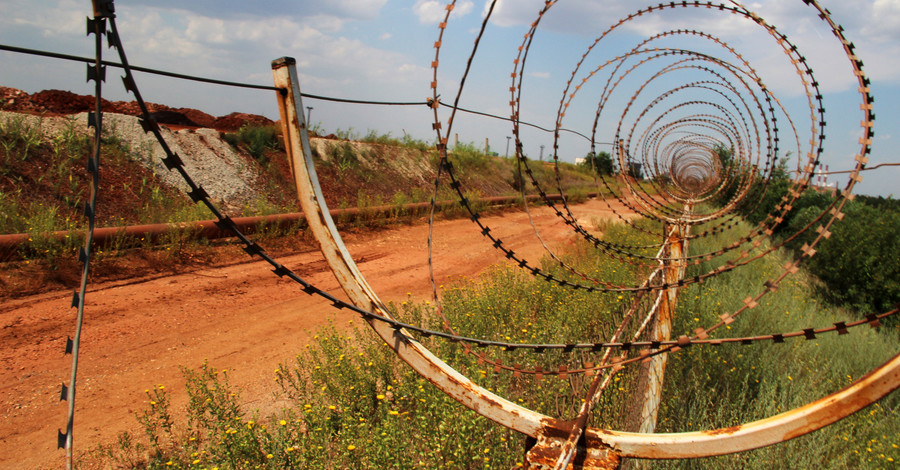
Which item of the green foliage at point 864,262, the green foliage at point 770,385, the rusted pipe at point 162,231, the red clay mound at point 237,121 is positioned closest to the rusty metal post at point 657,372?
the green foliage at point 770,385

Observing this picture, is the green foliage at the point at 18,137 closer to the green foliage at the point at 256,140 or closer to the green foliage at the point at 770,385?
the green foliage at the point at 256,140

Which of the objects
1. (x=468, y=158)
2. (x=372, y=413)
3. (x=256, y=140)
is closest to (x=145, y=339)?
(x=372, y=413)

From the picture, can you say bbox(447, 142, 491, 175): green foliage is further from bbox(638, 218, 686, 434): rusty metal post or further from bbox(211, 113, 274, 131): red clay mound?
bbox(638, 218, 686, 434): rusty metal post

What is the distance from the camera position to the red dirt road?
12.4 feet

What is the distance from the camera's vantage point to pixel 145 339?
5.19 meters

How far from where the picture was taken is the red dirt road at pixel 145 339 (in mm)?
3766

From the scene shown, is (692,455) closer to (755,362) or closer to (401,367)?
(401,367)

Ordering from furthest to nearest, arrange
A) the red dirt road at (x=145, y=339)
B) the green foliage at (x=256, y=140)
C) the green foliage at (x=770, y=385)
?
the green foliage at (x=256, y=140) < the red dirt road at (x=145, y=339) < the green foliage at (x=770, y=385)

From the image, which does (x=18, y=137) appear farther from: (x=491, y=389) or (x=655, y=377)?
(x=655, y=377)

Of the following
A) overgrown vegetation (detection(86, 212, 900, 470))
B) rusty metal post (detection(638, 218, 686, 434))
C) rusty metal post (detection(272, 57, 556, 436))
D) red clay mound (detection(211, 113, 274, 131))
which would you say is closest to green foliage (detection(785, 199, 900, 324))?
overgrown vegetation (detection(86, 212, 900, 470))

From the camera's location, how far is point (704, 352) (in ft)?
15.1

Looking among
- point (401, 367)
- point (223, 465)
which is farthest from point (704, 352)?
point (223, 465)

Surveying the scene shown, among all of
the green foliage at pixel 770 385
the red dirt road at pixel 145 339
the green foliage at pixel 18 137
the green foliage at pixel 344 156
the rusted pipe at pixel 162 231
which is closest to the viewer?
the green foliage at pixel 770 385

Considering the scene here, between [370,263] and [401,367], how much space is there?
15.6ft
